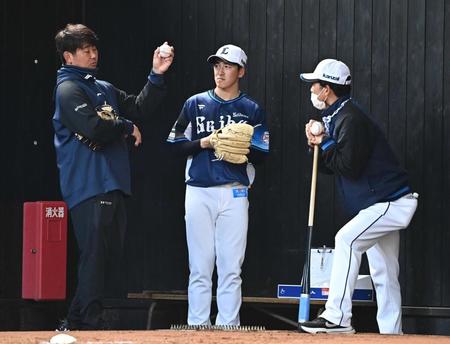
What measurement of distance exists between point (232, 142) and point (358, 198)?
979 millimetres

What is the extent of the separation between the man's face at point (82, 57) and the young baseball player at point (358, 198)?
147 cm

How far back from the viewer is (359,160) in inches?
344

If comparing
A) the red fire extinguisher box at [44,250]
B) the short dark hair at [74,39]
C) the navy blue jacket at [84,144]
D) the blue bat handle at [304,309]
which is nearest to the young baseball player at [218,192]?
the blue bat handle at [304,309]

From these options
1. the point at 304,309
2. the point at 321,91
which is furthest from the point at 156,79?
the point at 304,309

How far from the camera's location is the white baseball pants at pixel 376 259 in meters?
8.61

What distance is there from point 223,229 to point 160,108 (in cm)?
163

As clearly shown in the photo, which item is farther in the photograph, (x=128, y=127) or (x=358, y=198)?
(x=358, y=198)

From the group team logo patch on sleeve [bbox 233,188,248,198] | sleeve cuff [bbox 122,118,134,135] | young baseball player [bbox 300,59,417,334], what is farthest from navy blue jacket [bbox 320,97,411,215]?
sleeve cuff [bbox 122,118,134,135]

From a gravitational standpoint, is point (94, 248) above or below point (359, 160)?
below

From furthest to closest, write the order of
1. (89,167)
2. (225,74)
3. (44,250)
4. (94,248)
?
(44,250), (225,74), (89,167), (94,248)

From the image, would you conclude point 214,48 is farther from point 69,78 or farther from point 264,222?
point 69,78

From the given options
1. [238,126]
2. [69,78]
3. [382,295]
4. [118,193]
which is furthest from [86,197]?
[382,295]

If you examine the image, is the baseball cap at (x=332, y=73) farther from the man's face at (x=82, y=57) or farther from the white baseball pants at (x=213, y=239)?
the man's face at (x=82, y=57)

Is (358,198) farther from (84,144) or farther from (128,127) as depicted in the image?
(84,144)
